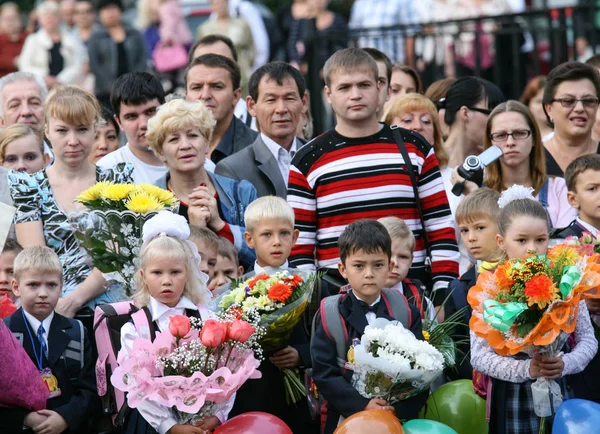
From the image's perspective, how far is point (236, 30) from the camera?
44.3 ft

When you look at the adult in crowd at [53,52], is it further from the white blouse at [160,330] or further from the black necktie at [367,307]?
the black necktie at [367,307]

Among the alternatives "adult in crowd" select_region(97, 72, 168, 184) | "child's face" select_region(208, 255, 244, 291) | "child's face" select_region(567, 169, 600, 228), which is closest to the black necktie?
"child's face" select_region(208, 255, 244, 291)

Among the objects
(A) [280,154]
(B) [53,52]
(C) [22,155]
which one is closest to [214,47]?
(A) [280,154]

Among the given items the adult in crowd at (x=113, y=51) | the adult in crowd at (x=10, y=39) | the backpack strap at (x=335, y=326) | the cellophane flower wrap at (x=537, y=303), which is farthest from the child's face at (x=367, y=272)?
the adult in crowd at (x=10, y=39)

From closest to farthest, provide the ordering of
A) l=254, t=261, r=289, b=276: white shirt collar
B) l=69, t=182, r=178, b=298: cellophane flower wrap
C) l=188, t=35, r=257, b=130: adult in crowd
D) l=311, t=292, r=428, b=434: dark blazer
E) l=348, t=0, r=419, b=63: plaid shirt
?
l=311, t=292, r=428, b=434: dark blazer → l=69, t=182, r=178, b=298: cellophane flower wrap → l=254, t=261, r=289, b=276: white shirt collar → l=188, t=35, r=257, b=130: adult in crowd → l=348, t=0, r=419, b=63: plaid shirt

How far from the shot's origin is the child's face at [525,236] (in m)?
7.11

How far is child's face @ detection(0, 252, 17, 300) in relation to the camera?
7.87m

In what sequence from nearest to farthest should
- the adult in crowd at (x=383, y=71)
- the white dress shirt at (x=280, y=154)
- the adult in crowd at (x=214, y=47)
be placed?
the white dress shirt at (x=280, y=154) → the adult in crowd at (x=383, y=71) → the adult in crowd at (x=214, y=47)

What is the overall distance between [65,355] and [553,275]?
2.84 meters

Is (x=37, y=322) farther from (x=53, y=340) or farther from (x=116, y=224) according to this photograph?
(x=116, y=224)

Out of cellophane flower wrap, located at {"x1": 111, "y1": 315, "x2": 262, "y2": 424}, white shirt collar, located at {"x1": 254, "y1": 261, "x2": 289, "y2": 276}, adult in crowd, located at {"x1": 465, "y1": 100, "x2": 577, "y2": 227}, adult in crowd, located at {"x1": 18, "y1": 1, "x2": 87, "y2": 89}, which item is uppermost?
adult in crowd, located at {"x1": 18, "y1": 1, "x2": 87, "y2": 89}

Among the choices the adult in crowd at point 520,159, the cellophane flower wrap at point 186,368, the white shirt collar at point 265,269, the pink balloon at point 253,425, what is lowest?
the pink balloon at point 253,425

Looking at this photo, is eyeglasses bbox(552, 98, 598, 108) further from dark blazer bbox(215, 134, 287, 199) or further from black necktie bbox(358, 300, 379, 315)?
black necktie bbox(358, 300, 379, 315)

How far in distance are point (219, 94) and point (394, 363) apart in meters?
3.59
